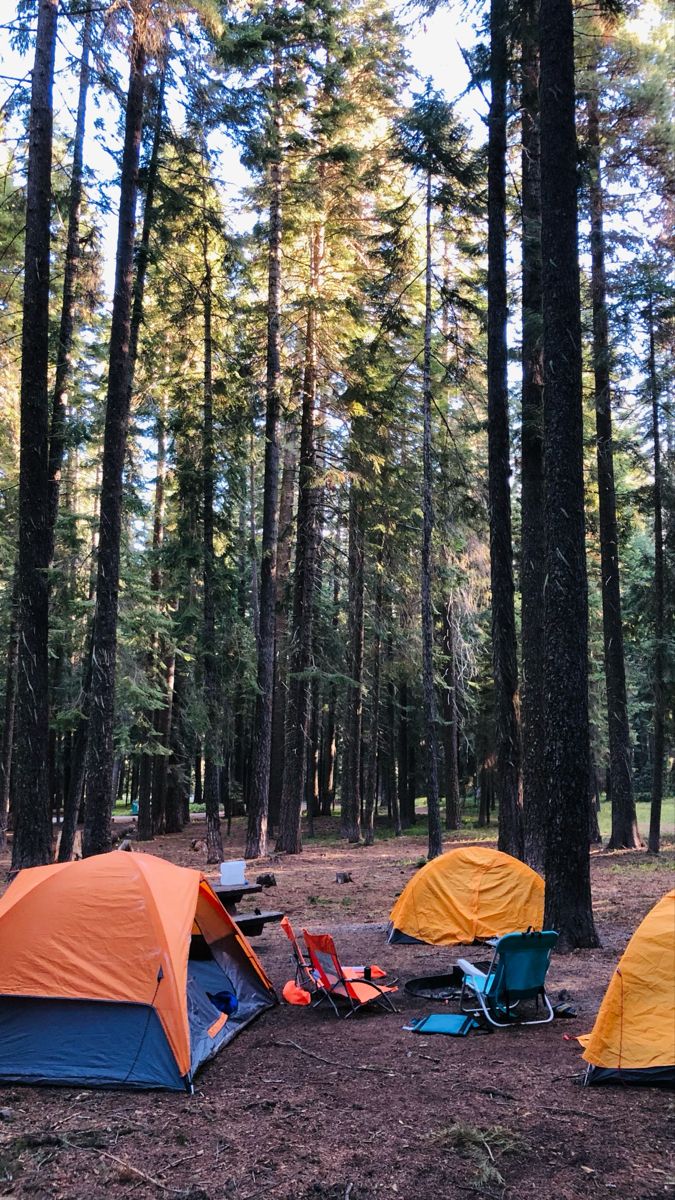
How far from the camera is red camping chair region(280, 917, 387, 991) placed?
7496mm

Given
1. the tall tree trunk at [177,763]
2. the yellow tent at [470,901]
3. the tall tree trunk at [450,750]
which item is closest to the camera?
the yellow tent at [470,901]

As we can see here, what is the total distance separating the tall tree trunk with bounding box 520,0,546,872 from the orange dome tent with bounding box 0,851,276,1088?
6.30 meters

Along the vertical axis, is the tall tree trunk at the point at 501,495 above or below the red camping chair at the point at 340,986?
above

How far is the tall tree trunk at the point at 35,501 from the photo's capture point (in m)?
10.8

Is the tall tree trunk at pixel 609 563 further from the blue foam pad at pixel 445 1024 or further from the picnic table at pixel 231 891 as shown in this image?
the blue foam pad at pixel 445 1024

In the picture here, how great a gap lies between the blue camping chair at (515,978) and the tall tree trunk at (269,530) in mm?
11282

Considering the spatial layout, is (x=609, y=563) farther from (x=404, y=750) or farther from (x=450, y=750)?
(x=404, y=750)

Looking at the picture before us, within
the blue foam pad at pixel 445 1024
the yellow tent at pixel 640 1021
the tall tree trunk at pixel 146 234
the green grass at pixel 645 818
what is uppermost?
the tall tree trunk at pixel 146 234

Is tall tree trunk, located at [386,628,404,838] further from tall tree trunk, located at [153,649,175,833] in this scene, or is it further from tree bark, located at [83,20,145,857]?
tree bark, located at [83,20,145,857]

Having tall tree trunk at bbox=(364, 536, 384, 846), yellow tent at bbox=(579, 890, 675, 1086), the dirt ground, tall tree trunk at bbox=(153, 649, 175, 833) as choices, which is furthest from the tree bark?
tall tree trunk at bbox=(153, 649, 175, 833)

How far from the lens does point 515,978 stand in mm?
6457

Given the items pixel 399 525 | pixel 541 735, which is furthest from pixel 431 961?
pixel 399 525

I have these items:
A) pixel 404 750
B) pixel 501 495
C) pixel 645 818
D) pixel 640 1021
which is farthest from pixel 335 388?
pixel 645 818

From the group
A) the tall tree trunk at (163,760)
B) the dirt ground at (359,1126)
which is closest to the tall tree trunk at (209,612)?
the tall tree trunk at (163,760)
